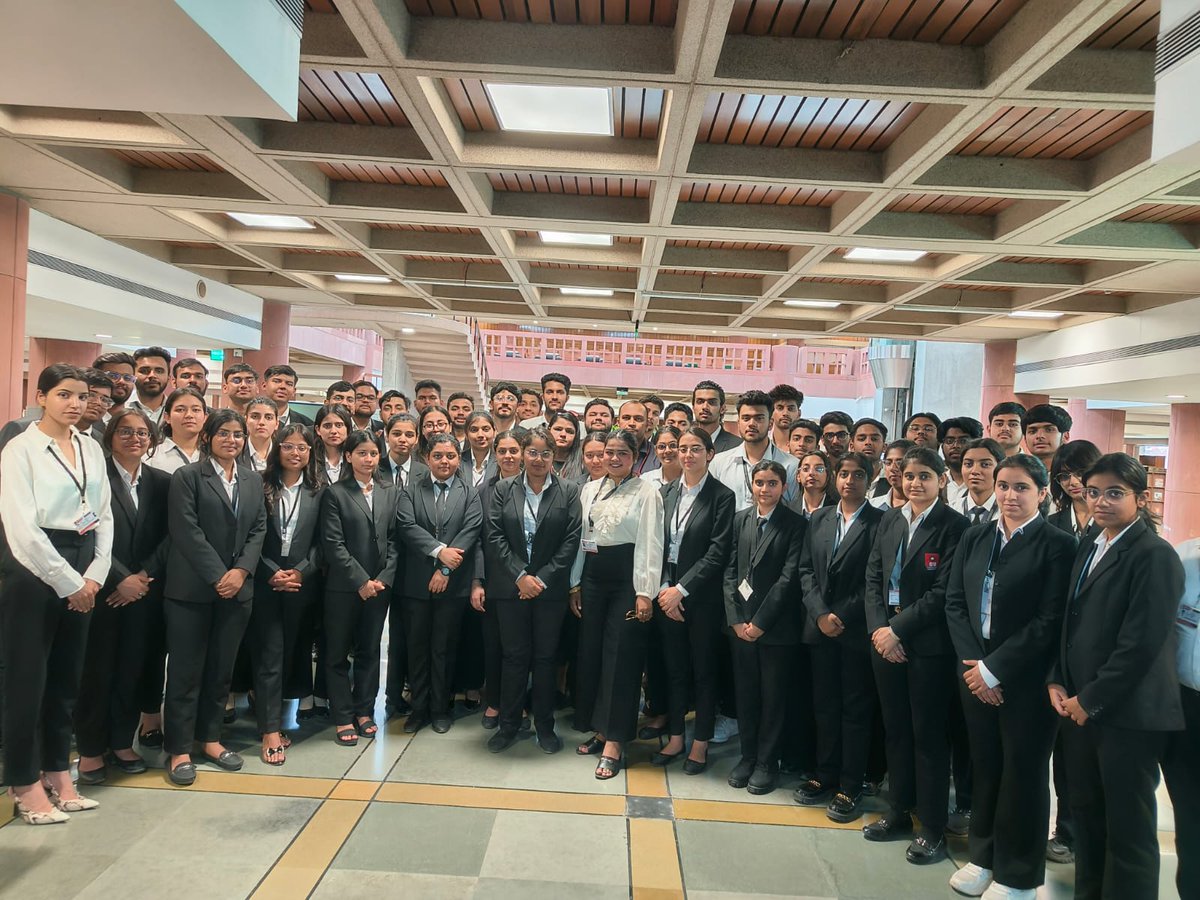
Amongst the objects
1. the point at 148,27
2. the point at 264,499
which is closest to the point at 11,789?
the point at 264,499

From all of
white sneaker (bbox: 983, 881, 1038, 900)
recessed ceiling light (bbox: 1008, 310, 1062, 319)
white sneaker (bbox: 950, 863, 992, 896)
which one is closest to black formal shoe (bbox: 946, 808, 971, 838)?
white sneaker (bbox: 950, 863, 992, 896)

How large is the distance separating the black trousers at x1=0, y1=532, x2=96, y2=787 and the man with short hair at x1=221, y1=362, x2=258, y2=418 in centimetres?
206

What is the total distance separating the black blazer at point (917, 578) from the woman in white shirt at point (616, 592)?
111 cm

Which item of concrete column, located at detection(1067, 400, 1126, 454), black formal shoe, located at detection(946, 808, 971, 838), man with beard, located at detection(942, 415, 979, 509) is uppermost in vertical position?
concrete column, located at detection(1067, 400, 1126, 454)

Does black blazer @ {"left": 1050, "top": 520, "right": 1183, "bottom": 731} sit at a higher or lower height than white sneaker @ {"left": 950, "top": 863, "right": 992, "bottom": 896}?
higher

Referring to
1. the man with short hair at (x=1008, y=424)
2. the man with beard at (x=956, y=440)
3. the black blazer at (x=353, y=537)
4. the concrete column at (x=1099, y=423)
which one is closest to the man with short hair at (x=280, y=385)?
the black blazer at (x=353, y=537)

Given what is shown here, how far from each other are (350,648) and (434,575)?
68 cm

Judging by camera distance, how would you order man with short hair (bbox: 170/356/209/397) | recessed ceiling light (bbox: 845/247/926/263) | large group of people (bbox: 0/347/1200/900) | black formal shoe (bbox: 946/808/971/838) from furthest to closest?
1. recessed ceiling light (bbox: 845/247/926/263)
2. man with short hair (bbox: 170/356/209/397)
3. black formal shoe (bbox: 946/808/971/838)
4. large group of people (bbox: 0/347/1200/900)

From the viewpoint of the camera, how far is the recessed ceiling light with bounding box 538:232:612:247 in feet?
24.4

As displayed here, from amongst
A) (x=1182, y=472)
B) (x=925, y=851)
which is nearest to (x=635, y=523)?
(x=925, y=851)

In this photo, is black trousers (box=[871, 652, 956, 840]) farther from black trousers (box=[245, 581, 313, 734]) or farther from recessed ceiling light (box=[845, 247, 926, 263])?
recessed ceiling light (box=[845, 247, 926, 263])

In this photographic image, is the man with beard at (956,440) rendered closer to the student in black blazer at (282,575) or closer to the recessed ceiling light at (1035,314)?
the student in black blazer at (282,575)

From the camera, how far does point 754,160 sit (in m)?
5.06

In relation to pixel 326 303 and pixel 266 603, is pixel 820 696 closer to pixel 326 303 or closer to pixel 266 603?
pixel 266 603
